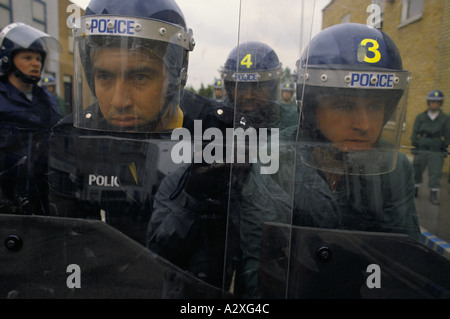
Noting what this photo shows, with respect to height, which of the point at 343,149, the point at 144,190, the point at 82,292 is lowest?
the point at 82,292

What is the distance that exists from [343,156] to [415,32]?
1.62 feet

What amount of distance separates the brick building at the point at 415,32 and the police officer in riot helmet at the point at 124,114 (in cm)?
58

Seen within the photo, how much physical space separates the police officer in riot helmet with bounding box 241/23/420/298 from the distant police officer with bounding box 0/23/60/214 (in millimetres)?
794

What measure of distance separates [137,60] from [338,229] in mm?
967

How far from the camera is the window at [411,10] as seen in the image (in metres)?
1.27

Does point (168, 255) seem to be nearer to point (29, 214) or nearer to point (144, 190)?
point (144, 190)

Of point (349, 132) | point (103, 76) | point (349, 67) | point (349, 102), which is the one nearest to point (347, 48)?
point (349, 67)

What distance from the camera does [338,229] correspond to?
134cm

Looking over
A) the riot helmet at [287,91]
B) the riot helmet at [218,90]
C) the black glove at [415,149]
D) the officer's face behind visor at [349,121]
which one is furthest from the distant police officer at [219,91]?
the black glove at [415,149]

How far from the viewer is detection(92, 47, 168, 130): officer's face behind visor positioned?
134cm

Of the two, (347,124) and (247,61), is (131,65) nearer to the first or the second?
(247,61)

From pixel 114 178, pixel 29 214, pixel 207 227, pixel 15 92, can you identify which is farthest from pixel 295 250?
pixel 15 92

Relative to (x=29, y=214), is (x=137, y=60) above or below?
above

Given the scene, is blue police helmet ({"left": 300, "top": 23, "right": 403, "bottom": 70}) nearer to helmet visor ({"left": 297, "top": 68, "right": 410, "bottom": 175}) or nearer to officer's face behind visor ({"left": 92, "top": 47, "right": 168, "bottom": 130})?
helmet visor ({"left": 297, "top": 68, "right": 410, "bottom": 175})
